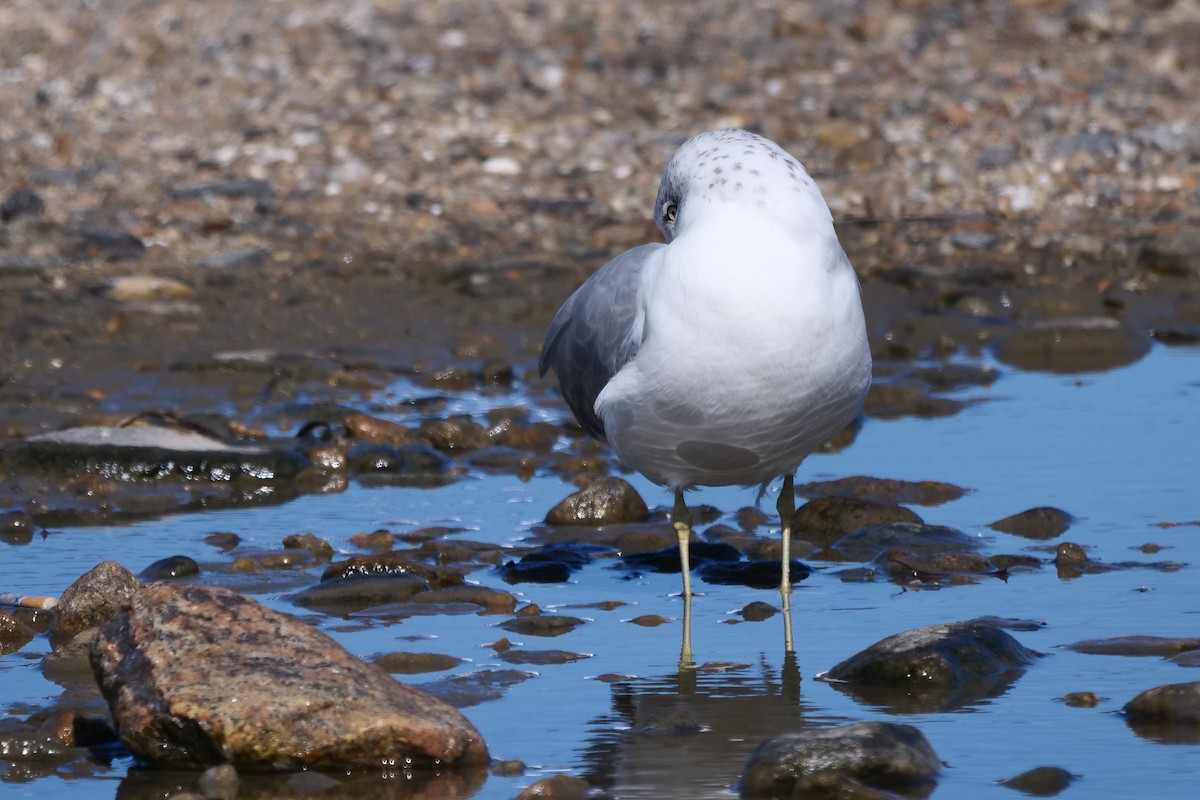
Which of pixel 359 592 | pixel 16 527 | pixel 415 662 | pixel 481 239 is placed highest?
pixel 481 239

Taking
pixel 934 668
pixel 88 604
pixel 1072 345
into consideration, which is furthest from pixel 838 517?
pixel 1072 345

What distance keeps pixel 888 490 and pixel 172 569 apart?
2526mm

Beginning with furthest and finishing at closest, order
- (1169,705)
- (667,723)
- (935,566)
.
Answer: (935,566) < (667,723) < (1169,705)

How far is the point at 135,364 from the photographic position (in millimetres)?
8773

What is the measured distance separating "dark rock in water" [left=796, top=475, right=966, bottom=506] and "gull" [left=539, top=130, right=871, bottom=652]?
4.23 ft

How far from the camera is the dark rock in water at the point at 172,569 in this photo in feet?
18.7

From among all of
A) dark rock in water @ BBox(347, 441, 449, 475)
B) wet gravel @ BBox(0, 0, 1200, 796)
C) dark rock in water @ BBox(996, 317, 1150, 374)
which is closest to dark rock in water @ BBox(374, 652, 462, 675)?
wet gravel @ BBox(0, 0, 1200, 796)

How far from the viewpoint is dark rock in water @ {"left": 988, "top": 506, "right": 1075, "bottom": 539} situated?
19.7 feet

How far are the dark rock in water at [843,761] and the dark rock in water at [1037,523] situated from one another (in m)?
2.37

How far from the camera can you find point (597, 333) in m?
5.45

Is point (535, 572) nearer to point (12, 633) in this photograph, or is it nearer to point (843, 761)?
point (12, 633)

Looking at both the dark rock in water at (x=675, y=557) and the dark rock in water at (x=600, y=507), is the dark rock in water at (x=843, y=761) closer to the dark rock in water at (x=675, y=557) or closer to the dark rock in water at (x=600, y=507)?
the dark rock in water at (x=675, y=557)

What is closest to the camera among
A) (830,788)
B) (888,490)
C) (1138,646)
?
(830,788)

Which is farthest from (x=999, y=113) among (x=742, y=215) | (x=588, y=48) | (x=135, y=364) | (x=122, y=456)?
(x=742, y=215)
